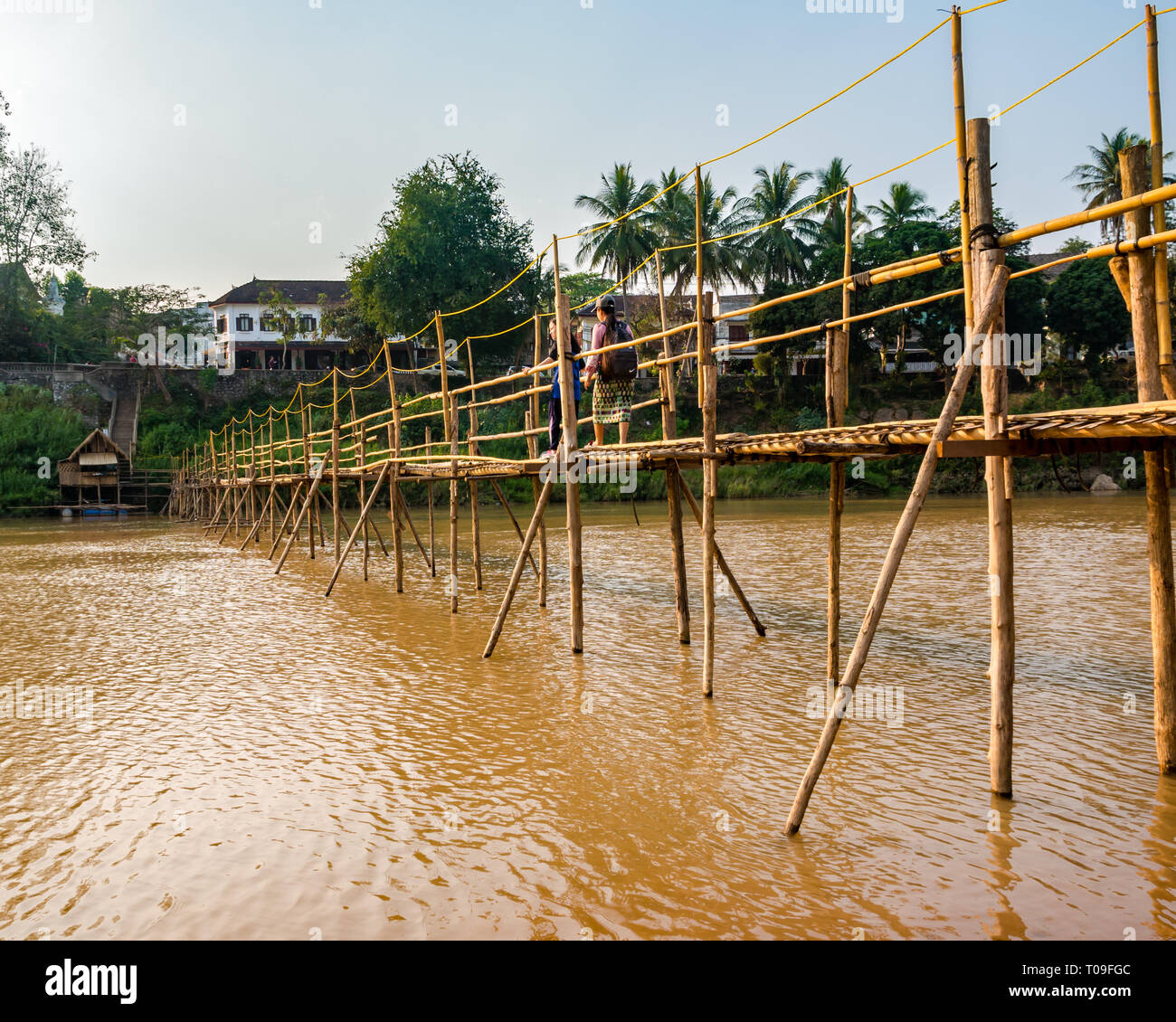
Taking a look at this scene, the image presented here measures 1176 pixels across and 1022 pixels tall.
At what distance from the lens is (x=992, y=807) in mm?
4652

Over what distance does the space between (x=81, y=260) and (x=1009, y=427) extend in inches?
2035

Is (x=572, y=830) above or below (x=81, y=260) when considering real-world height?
below

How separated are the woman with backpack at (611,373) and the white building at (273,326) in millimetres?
41099

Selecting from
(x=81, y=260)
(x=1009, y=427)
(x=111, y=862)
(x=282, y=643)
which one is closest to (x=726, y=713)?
(x=1009, y=427)

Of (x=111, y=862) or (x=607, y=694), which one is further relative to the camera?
(x=607, y=694)

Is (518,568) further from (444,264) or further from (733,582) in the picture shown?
(444,264)

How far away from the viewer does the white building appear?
48.8 meters

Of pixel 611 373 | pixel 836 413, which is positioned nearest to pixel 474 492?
pixel 611 373

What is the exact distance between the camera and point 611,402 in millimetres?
8602

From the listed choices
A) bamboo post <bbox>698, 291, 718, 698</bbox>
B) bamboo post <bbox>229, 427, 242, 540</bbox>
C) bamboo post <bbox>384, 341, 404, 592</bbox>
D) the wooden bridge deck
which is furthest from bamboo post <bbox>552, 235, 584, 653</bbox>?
bamboo post <bbox>229, 427, 242, 540</bbox>

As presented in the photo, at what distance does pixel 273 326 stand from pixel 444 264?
12.2 m
